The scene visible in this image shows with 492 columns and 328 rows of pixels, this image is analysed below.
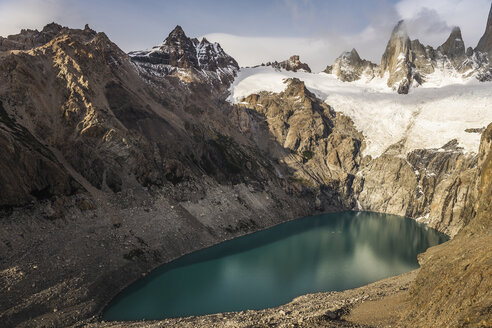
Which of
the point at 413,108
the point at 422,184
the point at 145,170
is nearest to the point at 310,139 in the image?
the point at 422,184

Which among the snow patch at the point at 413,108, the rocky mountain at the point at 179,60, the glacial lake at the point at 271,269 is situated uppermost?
the rocky mountain at the point at 179,60

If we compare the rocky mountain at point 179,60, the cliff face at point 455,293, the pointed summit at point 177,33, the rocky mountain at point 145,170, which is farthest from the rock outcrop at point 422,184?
the pointed summit at point 177,33

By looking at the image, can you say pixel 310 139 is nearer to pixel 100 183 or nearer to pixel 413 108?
pixel 413 108

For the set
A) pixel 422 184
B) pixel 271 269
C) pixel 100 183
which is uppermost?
pixel 100 183

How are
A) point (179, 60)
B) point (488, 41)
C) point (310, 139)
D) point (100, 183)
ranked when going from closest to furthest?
point (100, 183), point (310, 139), point (179, 60), point (488, 41)

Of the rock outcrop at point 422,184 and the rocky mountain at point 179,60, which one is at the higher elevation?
the rocky mountain at point 179,60

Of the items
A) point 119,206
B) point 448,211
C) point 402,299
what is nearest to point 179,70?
point 119,206

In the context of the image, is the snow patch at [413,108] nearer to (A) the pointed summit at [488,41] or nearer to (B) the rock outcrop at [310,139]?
(B) the rock outcrop at [310,139]
